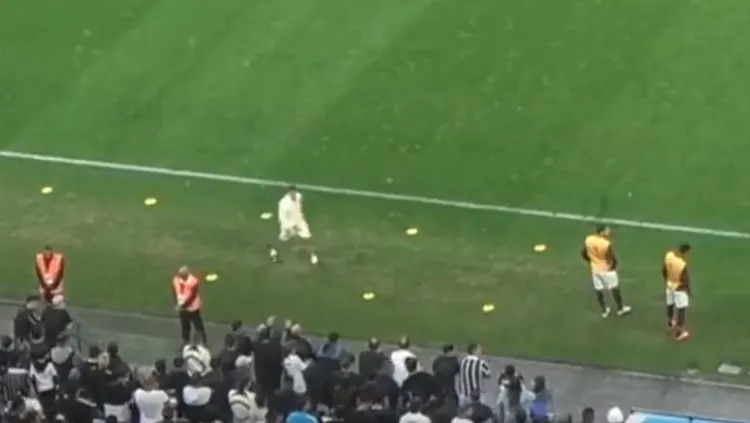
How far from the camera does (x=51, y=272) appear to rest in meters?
24.6

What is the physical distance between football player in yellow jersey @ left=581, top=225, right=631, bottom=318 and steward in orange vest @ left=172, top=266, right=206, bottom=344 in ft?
16.0

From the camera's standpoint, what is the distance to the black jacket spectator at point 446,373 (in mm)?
21234

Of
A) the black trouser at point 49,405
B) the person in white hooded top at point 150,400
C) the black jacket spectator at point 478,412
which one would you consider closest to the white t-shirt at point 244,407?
the person in white hooded top at point 150,400

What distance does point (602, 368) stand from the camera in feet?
78.8

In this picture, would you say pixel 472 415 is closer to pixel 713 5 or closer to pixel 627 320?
pixel 627 320

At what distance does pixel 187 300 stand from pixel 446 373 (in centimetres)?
423

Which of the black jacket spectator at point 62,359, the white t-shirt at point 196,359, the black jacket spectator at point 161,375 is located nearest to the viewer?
the black jacket spectator at point 161,375

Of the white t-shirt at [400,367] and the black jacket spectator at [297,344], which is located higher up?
the black jacket spectator at [297,344]

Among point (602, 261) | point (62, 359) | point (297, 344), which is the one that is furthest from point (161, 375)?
point (602, 261)

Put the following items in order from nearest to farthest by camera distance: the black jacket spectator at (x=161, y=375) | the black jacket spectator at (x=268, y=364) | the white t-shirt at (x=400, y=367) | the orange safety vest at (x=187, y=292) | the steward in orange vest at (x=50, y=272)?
the black jacket spectator at (x=161, y=375) < the white t-shirt at (x=400, y=367) < the black jacket spectator at (x=268, y=364) < the orange safety vest at (x=187, y=292) < the steward in orange vest at (x=50, y=272)

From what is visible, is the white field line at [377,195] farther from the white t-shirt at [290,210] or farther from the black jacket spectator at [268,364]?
the black jacket spectator at [268,364]

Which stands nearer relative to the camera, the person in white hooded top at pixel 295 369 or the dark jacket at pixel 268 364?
the person in white hooded top at pixel 295 369

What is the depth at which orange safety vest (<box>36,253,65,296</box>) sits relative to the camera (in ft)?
80.8

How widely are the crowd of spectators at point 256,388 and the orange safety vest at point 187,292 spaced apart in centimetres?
177
